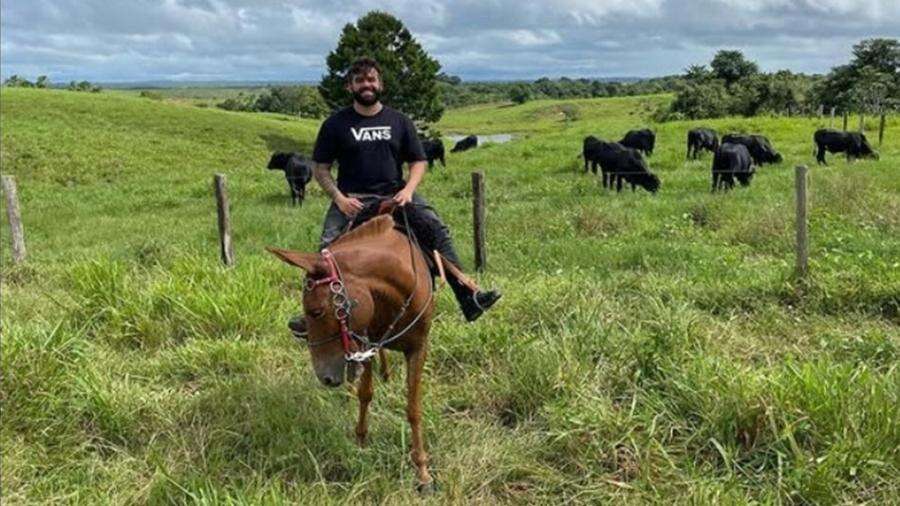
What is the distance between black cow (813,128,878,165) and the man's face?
1788cm

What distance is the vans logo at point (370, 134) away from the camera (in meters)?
5.02

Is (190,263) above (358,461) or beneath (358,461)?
above

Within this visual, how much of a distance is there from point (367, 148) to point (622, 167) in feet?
39.4

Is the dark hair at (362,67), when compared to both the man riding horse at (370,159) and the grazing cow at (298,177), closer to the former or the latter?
the man riding horse at (370,159)

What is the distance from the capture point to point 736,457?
4.26 metres

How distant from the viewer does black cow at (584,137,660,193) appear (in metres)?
15.5

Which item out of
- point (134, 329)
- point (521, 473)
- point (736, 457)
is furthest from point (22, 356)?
point (736, 457)

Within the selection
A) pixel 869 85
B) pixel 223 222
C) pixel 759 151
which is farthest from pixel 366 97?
pixel 869 85

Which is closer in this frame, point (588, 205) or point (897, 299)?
point (897, 299)

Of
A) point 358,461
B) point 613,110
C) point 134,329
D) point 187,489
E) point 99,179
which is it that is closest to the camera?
point 187,489

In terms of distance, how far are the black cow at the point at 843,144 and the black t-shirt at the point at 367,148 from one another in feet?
57.9

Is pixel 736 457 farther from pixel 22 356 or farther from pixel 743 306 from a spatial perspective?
pixel 22 356

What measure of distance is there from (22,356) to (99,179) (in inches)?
788

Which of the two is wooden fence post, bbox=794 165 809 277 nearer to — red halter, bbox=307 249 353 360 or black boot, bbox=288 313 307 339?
black boot, bbox=288 313 307 339
